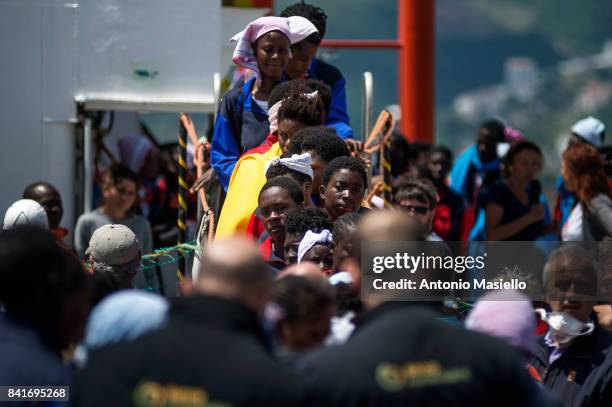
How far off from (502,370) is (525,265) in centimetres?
305

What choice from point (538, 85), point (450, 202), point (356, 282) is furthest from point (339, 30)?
point (356, 282)

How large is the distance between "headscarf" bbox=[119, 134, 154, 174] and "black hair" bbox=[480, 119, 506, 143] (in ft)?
12.1

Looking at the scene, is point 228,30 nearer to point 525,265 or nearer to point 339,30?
point 525,265

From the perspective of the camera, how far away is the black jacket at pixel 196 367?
382 cm

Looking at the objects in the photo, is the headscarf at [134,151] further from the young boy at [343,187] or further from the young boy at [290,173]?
the young boy at [343,187]

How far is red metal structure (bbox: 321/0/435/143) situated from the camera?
15.8 meters

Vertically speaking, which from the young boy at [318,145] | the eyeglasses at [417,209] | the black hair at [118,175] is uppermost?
the young boy at [318,145]

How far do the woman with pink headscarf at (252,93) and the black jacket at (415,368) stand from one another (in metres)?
4.21

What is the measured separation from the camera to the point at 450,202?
1159cm

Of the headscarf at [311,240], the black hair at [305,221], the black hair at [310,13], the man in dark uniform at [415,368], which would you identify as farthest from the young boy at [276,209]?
the man in dark uniform at [415,368]

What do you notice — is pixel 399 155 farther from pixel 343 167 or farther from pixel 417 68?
pixel 343 167

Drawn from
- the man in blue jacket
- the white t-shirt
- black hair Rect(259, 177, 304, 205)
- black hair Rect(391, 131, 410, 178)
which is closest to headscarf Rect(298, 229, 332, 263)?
black hair Rect(259, 177, 304, 205)

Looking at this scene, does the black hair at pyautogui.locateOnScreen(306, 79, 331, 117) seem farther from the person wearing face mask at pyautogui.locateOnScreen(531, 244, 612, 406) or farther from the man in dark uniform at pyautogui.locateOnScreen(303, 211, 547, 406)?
the man in dark uniform at pyautogui.locateOnScreen(303, 211, 547, 406)

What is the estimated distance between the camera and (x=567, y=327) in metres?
6.39
